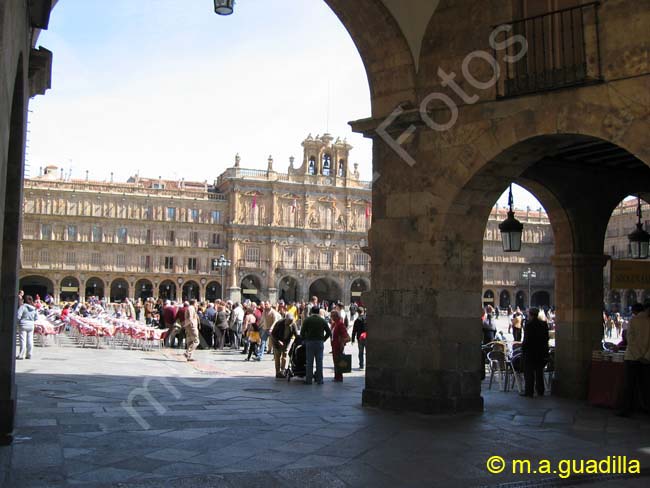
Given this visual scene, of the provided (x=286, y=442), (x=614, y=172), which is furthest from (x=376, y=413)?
(x=614, y=172)

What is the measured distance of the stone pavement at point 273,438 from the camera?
4715 mm

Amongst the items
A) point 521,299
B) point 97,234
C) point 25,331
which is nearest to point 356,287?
A: point 521,299

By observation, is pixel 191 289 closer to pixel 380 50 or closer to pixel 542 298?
pixel 542 298

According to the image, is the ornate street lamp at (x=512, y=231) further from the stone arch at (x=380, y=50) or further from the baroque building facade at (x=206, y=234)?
the baroque building facade at (x=206, y=234)

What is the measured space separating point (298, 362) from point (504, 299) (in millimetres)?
61824

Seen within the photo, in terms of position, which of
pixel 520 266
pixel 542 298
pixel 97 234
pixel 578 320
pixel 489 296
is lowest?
pixel 578 320

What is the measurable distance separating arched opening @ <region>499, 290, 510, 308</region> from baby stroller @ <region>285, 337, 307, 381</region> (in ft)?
200

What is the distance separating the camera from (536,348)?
945cm

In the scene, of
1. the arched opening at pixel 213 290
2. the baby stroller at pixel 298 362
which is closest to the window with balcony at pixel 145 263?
the arched opening at pixel 213 290

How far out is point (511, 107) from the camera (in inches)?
272

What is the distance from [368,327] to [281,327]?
3719 millimetres

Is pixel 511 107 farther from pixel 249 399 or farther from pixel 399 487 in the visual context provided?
pixel 249 399

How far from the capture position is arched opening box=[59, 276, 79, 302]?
5838 cm

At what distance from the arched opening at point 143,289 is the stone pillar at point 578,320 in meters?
54.5
